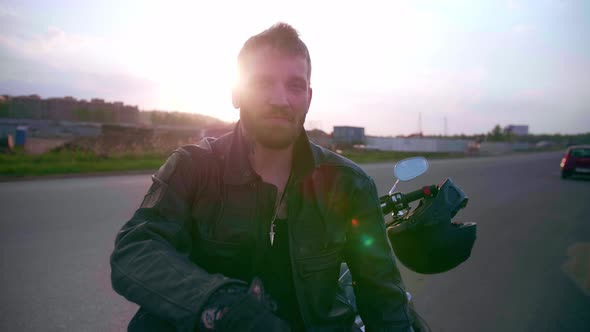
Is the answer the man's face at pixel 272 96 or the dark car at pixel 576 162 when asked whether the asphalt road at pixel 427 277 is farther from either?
the dark car at pixel 576 162

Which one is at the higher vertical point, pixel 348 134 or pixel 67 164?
pixel 348 134

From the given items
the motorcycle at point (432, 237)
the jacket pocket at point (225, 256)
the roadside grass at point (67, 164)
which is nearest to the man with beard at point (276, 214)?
the jacket pocket at point (225, 256)

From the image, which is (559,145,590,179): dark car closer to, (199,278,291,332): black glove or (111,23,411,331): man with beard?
(111,23,411,331): man with beard

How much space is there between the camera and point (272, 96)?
5.98 ft

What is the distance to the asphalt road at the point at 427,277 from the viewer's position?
10.9 ft

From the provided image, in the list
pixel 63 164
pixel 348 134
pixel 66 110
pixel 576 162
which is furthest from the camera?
pixel 66 110

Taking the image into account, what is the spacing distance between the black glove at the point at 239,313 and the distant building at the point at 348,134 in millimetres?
47210

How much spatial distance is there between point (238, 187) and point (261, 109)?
357 mm

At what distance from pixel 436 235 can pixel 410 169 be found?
469 mm

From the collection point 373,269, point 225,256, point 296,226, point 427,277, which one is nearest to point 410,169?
point 373,269

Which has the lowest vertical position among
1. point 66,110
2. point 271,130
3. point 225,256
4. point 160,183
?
point 225,256

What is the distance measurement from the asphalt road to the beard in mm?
2085

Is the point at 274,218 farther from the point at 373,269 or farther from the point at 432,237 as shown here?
the point at 432,237

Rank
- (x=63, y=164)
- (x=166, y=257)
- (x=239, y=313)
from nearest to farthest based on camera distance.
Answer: (x=239, y=313) < (x=166, y=257) < (x=63, y=164)
